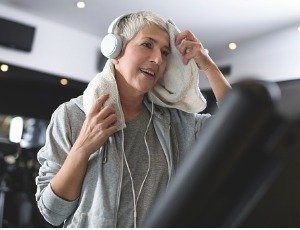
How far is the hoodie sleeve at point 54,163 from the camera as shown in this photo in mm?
931

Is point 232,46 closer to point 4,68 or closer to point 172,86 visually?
point 4,68

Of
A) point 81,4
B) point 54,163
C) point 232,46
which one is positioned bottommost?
point 232,46

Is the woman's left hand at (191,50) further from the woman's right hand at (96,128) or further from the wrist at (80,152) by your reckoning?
the wrist at (80,152)

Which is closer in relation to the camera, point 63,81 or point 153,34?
point 153,34

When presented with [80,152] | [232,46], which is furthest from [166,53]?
[232,46]

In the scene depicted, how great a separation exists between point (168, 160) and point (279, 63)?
353 cm

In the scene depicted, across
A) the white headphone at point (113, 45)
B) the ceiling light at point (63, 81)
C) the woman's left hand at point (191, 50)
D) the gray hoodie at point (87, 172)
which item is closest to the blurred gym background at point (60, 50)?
the ceiling light at point (63, 81)

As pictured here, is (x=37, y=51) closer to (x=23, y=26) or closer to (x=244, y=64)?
(x=23, y=26)

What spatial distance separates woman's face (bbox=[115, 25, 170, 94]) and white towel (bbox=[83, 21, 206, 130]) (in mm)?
36

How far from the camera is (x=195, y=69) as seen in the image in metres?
1.27

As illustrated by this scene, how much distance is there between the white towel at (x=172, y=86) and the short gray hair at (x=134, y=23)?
0.15 feet

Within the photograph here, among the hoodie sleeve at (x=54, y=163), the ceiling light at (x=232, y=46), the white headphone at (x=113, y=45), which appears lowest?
the ceiling light at (x=232, y=46)

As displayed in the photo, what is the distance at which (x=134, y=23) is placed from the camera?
45.4 inches

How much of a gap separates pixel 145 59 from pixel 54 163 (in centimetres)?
36
